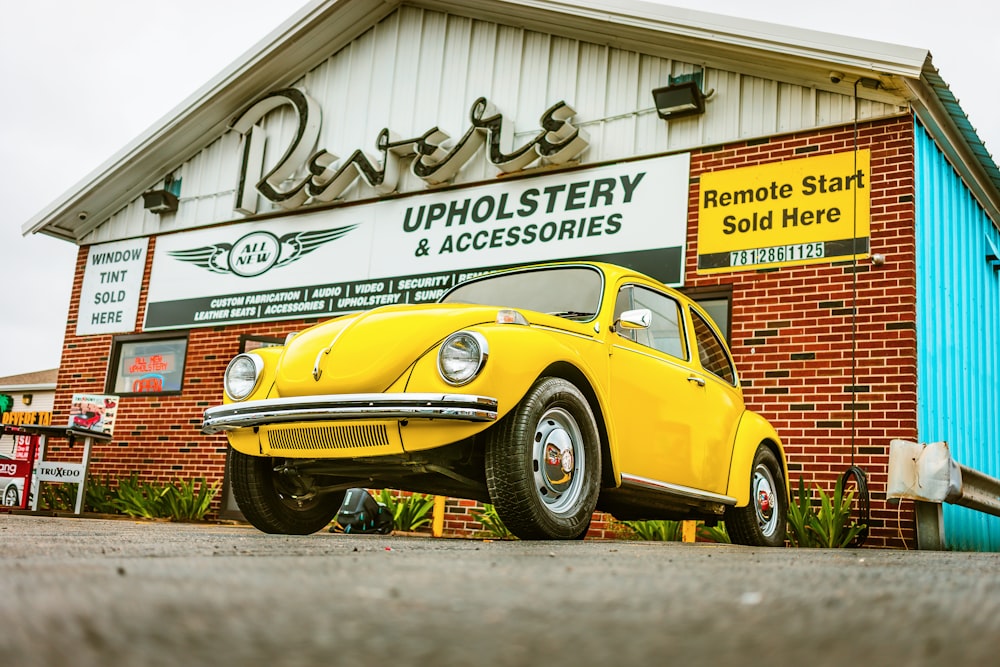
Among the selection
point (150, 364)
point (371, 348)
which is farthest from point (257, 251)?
point (371, 348)

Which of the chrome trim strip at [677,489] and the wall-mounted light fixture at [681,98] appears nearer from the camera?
the chrome trim strip at [677,489]

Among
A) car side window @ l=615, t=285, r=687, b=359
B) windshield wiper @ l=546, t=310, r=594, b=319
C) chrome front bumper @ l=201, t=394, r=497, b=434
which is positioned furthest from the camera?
car side window @ l=615, t=285, r=687, b=359

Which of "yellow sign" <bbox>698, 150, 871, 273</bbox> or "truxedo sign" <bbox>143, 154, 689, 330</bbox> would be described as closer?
"yellow sign" <bbox>698, 150, 871, 273</bbox>

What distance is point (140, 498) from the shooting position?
1105cm

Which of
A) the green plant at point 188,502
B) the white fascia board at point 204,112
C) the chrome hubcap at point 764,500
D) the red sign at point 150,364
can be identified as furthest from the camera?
the red sign at point 150,364

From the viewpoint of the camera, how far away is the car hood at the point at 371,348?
14.7ft

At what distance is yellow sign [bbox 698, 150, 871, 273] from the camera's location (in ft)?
27.1

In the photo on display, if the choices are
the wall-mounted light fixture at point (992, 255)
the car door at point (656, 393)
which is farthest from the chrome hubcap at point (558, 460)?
the wall-mounted light fixture at point (992, 255)

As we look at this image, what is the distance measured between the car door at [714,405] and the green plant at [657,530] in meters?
1.56

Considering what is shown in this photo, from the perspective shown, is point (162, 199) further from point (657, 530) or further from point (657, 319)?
point (657, 319)

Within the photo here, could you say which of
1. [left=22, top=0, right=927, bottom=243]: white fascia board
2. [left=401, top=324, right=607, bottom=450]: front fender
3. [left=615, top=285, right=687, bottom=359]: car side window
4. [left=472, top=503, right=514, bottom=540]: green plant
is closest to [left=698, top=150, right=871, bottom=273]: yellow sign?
[left=22, top=0, right=927, bottom=243]: white fascia board

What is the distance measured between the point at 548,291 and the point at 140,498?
24.2ft

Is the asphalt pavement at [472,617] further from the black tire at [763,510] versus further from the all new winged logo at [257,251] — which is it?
the all new winged logo at [257,251]

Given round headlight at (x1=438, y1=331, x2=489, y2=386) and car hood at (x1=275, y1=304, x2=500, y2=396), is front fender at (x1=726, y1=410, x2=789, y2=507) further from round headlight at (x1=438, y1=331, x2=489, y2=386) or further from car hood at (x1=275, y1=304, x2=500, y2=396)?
round headlight at (x1=438, y1=331, x2=489, y2=386)
